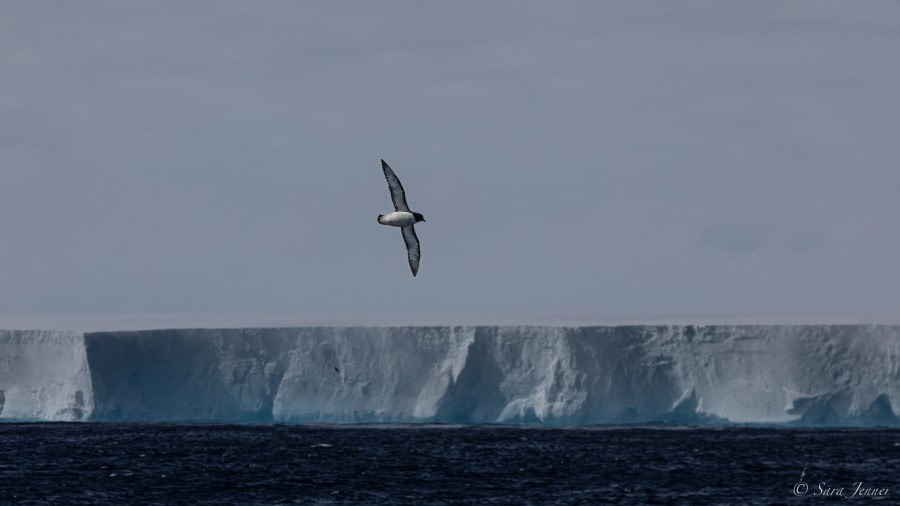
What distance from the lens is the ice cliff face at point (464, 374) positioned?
4891 centimetres

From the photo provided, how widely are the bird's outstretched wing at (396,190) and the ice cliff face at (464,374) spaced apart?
35.3 meters

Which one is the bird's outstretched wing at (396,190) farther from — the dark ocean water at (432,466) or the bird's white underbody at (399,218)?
the dark ocean water at (432,466)

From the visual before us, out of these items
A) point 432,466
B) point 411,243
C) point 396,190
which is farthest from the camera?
point 432,466

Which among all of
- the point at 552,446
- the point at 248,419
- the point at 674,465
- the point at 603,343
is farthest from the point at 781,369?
the point at 248,419

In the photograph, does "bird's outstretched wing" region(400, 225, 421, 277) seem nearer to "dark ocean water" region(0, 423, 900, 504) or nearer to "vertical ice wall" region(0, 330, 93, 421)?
"dark ocean water" region(0, 423, 900, 504)

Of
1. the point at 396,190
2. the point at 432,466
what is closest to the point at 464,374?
the point at 432,466

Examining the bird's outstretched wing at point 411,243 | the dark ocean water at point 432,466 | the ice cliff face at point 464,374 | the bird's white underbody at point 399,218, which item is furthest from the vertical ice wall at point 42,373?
the bird's white underbody at point 399,218

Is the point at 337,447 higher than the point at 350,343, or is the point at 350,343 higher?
the point at 350,343

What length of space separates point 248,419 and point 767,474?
24945 millimetres

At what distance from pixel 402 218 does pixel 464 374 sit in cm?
3677

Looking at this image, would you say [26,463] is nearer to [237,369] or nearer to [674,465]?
[237,369]

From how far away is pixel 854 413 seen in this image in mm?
48469

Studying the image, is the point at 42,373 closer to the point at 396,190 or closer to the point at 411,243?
the point at 411,243

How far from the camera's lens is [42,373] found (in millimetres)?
51000
